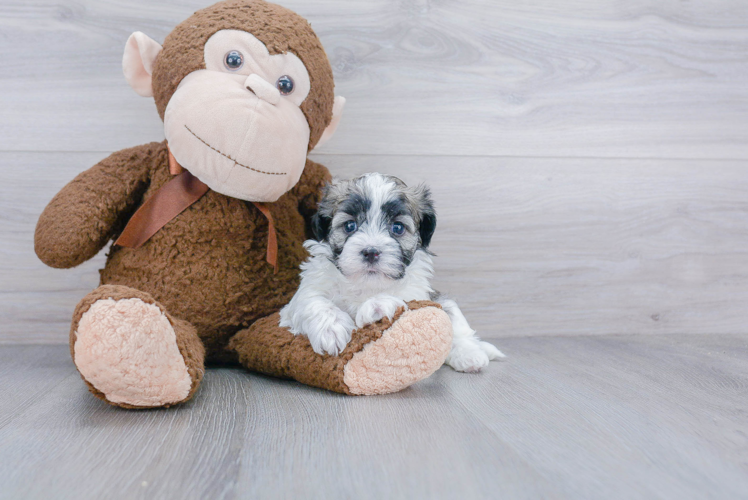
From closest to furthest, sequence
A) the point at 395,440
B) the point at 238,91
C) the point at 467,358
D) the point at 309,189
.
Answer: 1. the point at 395,440
2. the point at 238,91
3. the point at 467,358
4. the point at 309,189

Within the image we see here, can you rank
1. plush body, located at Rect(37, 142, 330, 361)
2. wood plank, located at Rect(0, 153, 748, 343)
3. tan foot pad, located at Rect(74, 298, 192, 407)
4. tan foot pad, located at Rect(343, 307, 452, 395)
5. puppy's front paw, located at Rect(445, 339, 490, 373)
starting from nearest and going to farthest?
tan foot pad, located at Rect(74, 298, 192, 407) < tan foot pad, located at Rect(343, 307, 452, 395) < plush body, located at Rect(37, 142, 330, 361) < puppy's front paw, located at Rect(445, 339, 490, 373) < wood plank, located at Rect(0, 153, 748, 343)

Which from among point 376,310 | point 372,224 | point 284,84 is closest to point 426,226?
point 372,224

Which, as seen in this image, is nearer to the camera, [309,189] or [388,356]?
[388,356]

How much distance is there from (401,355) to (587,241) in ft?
3.63

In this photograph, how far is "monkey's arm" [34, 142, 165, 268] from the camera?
134 centimetres

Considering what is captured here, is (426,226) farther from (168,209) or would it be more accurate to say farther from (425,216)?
(168,209)

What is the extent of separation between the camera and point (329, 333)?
1205mm

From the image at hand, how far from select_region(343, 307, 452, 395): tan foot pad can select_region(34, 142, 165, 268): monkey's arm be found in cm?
73

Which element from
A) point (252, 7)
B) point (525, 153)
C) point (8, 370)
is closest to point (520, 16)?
point (525, 153)

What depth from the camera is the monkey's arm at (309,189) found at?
5.22 feet

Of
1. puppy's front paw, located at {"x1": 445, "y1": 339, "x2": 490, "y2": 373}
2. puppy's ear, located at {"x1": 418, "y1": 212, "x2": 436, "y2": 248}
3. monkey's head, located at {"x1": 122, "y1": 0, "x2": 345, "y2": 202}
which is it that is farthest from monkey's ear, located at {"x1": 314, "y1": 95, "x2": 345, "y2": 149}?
puppy's front paw, located at {"x1": 445, "y1": 339, "x2": 490, "y2": 373}

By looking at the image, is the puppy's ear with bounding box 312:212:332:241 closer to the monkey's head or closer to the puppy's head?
the puppy's head

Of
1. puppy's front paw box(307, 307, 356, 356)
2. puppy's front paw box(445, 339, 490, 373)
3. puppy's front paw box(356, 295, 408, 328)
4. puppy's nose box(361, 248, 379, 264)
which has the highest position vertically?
puppy's nose box(361, 248, 379, 264)

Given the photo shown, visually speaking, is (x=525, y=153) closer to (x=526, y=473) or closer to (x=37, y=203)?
(x=526, y=473)
